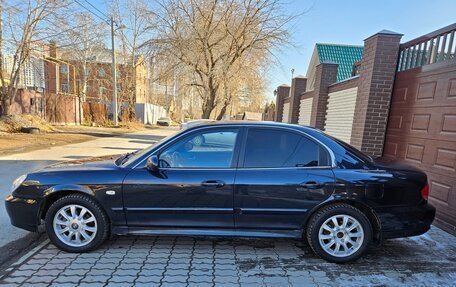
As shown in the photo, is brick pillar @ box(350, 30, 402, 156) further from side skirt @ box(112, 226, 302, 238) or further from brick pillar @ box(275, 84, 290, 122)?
brick pillar @ box(275, 84, 290, 122)

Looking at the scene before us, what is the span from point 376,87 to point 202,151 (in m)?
4.17

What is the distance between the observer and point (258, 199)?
3121mm

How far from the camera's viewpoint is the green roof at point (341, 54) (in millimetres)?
16734

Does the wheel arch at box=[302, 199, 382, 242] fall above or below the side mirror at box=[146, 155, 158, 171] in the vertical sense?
below

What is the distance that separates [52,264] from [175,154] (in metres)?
1.73

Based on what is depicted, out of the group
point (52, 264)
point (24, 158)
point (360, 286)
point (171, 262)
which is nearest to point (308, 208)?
point (360, 286)

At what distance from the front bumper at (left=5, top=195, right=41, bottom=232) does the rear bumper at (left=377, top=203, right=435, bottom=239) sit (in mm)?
3903

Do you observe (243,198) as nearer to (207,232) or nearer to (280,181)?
(280,181)

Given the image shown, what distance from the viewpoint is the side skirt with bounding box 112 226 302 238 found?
10.4 ft

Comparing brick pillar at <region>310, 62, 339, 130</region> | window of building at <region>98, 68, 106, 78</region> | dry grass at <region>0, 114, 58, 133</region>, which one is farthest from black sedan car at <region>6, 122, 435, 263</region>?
window of building at <region>98, 68, 106, 78</region>

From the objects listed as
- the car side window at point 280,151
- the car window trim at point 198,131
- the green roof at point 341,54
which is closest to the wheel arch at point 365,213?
the car side window at point 280,151

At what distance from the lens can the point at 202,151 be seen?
3.35 metres

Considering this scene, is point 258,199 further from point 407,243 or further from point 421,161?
point 421,161

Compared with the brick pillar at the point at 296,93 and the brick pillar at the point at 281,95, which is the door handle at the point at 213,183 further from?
the brick pillar at the point at 281,95
